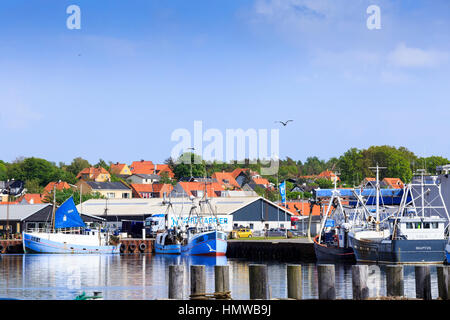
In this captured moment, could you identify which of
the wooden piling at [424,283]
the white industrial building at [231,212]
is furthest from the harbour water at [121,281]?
the white industrial building at [231,212]

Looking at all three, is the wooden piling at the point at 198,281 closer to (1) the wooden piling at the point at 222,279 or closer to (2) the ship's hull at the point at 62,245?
(1) the wooden piling at the point at 222,279

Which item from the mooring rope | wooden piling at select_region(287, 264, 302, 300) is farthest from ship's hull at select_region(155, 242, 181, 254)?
the mooring rope

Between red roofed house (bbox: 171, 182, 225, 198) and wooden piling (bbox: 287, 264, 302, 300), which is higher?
red roofed house (bbox: 171, 182, 225, 198)

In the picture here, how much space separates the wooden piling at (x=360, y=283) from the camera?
20656mm

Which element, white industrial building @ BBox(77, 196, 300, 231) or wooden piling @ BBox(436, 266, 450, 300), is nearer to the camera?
wooden piling @ BBox(436, 266, 450, 300)

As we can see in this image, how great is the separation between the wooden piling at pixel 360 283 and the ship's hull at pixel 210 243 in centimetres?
6961

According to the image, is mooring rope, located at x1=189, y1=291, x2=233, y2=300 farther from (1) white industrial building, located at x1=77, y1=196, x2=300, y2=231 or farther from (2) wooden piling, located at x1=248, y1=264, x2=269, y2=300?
(1) white industrial building, located at x1=77, y1=196, x2=300, y2=231

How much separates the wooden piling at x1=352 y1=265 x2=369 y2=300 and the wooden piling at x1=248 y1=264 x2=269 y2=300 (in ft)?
7.95

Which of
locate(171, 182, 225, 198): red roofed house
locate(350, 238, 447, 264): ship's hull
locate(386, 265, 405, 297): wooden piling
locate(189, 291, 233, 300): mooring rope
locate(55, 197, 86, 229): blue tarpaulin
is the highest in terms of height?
locate(171, 182, 225, 198): red roofed house

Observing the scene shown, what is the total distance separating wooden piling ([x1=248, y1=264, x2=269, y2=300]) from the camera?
67.3ft

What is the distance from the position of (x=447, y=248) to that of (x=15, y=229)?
230 feet

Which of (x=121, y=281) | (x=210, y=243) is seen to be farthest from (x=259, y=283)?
(x=210, y=243)

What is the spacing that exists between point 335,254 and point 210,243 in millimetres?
21440

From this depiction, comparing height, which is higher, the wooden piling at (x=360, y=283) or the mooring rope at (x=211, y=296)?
the wooden piling at (x=360, y=283)
